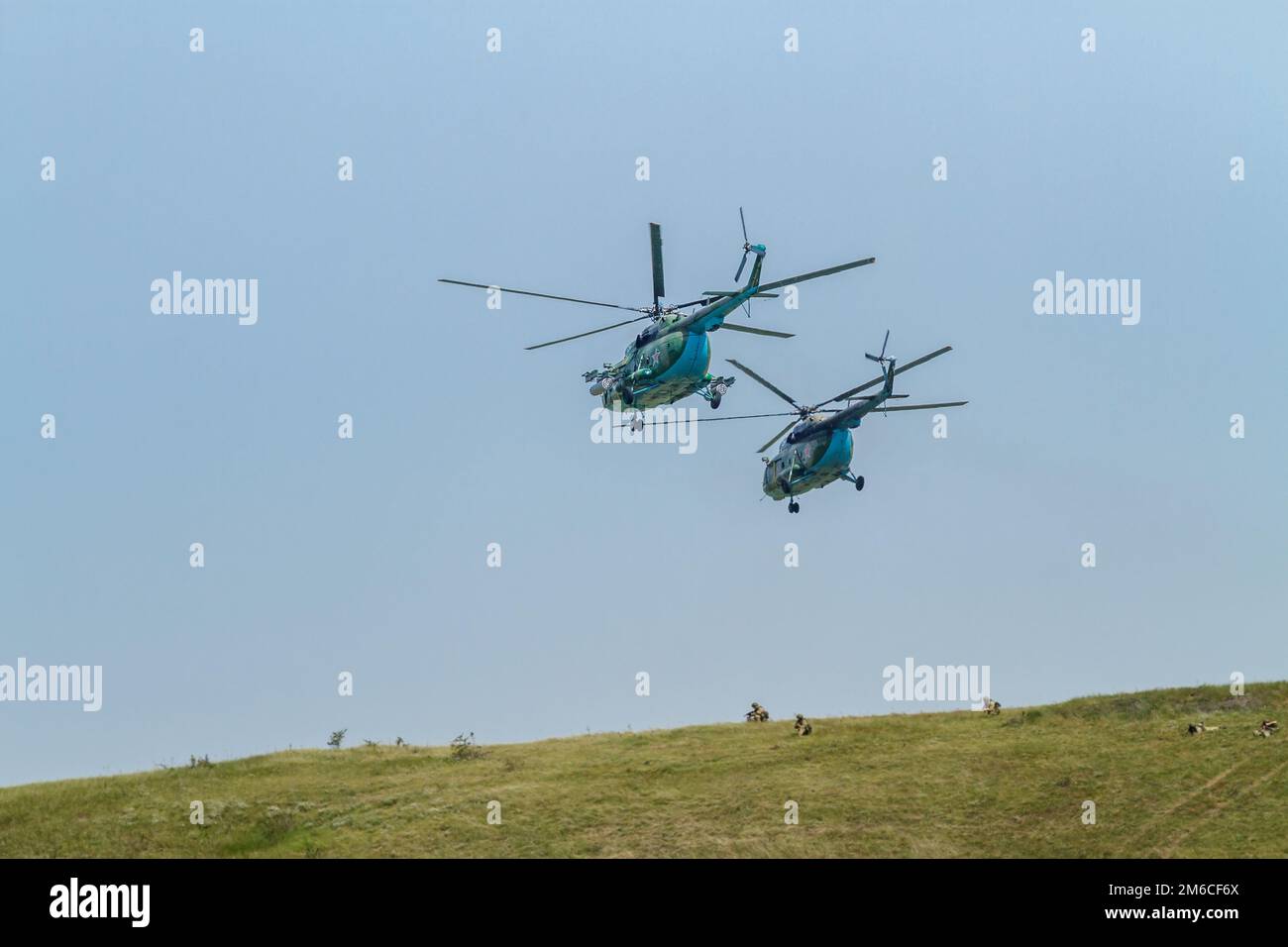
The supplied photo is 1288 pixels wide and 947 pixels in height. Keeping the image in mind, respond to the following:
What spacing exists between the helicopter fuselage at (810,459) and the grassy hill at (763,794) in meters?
9.93

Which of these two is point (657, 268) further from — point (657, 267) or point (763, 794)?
point (763, 794)

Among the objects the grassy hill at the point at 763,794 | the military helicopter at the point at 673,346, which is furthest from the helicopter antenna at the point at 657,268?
the grassy hill at the point at 763,794

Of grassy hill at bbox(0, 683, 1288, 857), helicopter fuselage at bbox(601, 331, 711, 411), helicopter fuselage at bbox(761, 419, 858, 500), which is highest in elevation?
helicopter fuselage at bbox(601, 331, 711, 411)

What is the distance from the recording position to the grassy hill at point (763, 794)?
49.4 meters

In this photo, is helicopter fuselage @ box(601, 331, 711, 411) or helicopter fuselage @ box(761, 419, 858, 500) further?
helicopter fuselage @ box(761, 419, 858, 500)

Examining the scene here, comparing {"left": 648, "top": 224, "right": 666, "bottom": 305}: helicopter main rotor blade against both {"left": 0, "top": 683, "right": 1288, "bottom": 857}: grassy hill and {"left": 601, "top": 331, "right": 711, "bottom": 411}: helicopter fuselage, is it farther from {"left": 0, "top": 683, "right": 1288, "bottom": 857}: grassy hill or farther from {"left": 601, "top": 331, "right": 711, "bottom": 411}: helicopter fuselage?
{"left": 0, "top": 683, "right": 1288, "bottom": 857}: grassy hill

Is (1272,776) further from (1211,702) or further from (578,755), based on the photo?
(578,755)

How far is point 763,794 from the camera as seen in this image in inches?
2122

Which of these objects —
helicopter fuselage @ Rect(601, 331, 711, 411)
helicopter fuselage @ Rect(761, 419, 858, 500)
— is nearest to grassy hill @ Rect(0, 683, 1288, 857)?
helicopter fuselage @ Rect(761, 419, 858, 500)

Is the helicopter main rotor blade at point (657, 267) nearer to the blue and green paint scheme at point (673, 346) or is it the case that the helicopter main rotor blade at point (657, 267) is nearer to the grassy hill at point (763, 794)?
the blue and green paint scheme at point (673, 346)

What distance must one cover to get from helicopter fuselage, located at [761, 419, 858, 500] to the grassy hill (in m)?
9.93

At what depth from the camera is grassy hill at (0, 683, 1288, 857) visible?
49438mm
